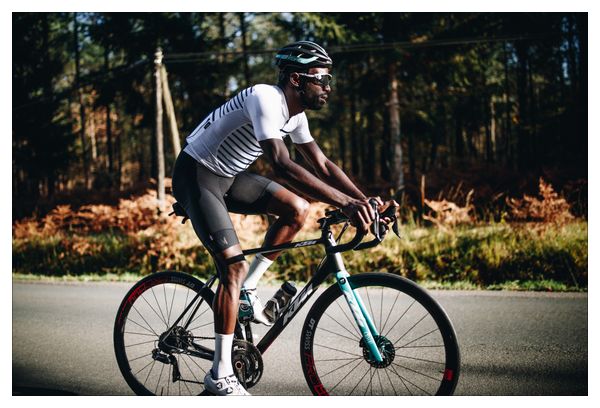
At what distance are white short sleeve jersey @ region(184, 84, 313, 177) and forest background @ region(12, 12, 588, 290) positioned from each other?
4537 mm

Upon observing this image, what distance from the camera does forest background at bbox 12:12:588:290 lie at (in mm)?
7316

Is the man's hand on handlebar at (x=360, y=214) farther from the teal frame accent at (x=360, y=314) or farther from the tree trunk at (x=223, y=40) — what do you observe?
the tree trunk at (x=223, y=40)

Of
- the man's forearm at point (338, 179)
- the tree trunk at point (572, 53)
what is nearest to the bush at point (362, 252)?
the man's forearm at point (338, 179)

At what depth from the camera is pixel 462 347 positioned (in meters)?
4.21

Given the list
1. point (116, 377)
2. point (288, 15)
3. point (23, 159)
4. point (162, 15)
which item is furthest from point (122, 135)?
point (116, 377)

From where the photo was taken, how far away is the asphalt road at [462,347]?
11.3ft

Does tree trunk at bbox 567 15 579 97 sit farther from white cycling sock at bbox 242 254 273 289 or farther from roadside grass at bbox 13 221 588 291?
white cycling sock at bbox 242 254 273 289

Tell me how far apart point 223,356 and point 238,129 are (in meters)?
1.34

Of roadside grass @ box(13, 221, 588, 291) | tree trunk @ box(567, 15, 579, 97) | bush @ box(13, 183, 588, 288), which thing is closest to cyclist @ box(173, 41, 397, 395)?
roadside grass @ box(13, 221, 588, 291)

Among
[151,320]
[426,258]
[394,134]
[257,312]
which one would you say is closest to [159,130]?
[426,258]

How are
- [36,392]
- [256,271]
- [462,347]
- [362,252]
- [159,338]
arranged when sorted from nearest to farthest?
[256,271] < [159,338] < [36,392] < [462,347] < [362,252]

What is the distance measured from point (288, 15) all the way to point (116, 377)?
50.3ft

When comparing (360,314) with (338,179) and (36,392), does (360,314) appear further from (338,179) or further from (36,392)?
(36,392)

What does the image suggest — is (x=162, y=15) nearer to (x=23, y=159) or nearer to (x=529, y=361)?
(x=23, y=159)
